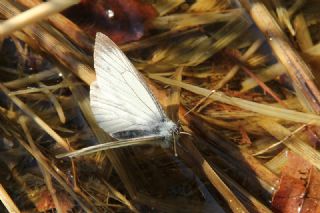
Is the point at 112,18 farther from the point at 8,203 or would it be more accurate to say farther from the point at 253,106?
the point at 8,203

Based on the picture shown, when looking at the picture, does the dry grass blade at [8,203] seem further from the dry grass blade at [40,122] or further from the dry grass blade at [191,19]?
the dry grass blade at [191,19]

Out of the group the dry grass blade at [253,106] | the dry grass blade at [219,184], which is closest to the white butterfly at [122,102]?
the dry grass blade at [219,184]

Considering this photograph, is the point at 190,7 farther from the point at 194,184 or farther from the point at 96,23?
the point at 194,184

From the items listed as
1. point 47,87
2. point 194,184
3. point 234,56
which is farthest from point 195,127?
point 47,87

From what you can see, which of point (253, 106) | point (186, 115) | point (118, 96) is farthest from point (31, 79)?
point (253, 106)

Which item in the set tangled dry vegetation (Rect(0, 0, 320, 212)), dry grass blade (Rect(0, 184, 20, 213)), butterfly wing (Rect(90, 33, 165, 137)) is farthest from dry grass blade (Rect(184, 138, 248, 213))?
dry grass blade (Rect(0, 184, 20, 213))

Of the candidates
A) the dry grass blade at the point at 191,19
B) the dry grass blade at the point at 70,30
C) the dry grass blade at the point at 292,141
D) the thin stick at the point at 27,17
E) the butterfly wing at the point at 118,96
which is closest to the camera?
the thin stick at the point at 27,17

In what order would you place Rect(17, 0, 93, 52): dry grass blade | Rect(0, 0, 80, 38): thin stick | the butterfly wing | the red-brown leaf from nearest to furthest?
Rect(0, 0, 80, 38): thin stick, the butterfly wing, Rect(17, 0, 93, 52): dry grass blade, the red-brown leaf

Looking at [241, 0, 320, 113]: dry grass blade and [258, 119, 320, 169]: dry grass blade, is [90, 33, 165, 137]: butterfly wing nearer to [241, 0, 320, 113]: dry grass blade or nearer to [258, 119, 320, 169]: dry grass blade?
[258, 119, 320, 169]: dry grass blade
